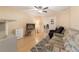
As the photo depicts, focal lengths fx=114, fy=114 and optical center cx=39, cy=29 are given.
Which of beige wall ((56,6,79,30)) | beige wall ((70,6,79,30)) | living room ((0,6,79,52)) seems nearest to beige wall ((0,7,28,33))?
living room ((0,6,79,52))

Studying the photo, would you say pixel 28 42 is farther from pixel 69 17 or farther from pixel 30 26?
pixel 69 17

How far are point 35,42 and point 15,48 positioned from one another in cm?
23

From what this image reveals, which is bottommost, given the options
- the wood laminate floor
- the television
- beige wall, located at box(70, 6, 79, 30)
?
the wood laminate floor

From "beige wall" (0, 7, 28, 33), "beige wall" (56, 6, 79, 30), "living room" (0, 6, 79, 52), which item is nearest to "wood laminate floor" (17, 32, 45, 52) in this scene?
"living room" (0, 6, 79, 52)

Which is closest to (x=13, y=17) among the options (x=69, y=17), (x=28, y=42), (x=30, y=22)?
(x=30, y=22)

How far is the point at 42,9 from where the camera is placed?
1273 mm

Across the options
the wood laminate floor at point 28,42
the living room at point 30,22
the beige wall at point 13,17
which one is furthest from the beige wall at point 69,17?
the beige wall at point 13,17

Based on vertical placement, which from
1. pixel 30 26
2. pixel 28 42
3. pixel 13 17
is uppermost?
pixel 13 17

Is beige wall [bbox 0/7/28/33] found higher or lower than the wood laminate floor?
higher

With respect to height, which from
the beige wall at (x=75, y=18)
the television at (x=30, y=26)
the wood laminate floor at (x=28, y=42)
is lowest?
the wood laminate floor at (x=28, y=42)

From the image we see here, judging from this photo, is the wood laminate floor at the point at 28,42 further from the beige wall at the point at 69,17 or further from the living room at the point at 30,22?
the beige wall at the point at 69,17

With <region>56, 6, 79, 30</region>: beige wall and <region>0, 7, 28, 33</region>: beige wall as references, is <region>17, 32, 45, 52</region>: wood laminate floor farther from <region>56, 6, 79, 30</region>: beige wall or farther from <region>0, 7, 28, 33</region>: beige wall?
<region>56, 6, 79, 30</region>: beige wall
